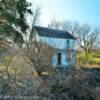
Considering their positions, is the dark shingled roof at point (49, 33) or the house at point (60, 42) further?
the dark shingled roof at point (49, 33)

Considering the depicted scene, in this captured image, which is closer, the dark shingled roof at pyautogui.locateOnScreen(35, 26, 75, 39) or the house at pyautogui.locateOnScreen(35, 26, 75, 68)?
the house at pyautogui.locateOnScreen(35, 26, 75, 68)

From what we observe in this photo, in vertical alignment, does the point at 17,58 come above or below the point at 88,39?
above

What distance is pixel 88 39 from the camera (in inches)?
1870

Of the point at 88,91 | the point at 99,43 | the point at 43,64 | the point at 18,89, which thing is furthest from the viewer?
the point at 99,43

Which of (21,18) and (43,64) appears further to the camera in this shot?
(21,18)

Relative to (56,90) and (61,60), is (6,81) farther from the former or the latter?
(61,60)

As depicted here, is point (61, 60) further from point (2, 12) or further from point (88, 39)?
point (88, 39)

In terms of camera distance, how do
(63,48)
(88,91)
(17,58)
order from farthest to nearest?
(63,48) < (17,58) < (88,91)

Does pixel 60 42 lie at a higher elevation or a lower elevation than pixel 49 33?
lower

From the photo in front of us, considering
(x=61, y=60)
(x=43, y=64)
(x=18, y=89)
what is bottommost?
(x=61, y=60)

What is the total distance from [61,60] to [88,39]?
1823 cm

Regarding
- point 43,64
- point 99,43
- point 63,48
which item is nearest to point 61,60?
point 63,48

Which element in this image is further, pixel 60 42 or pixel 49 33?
pixel 60 42

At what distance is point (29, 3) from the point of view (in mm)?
22984
